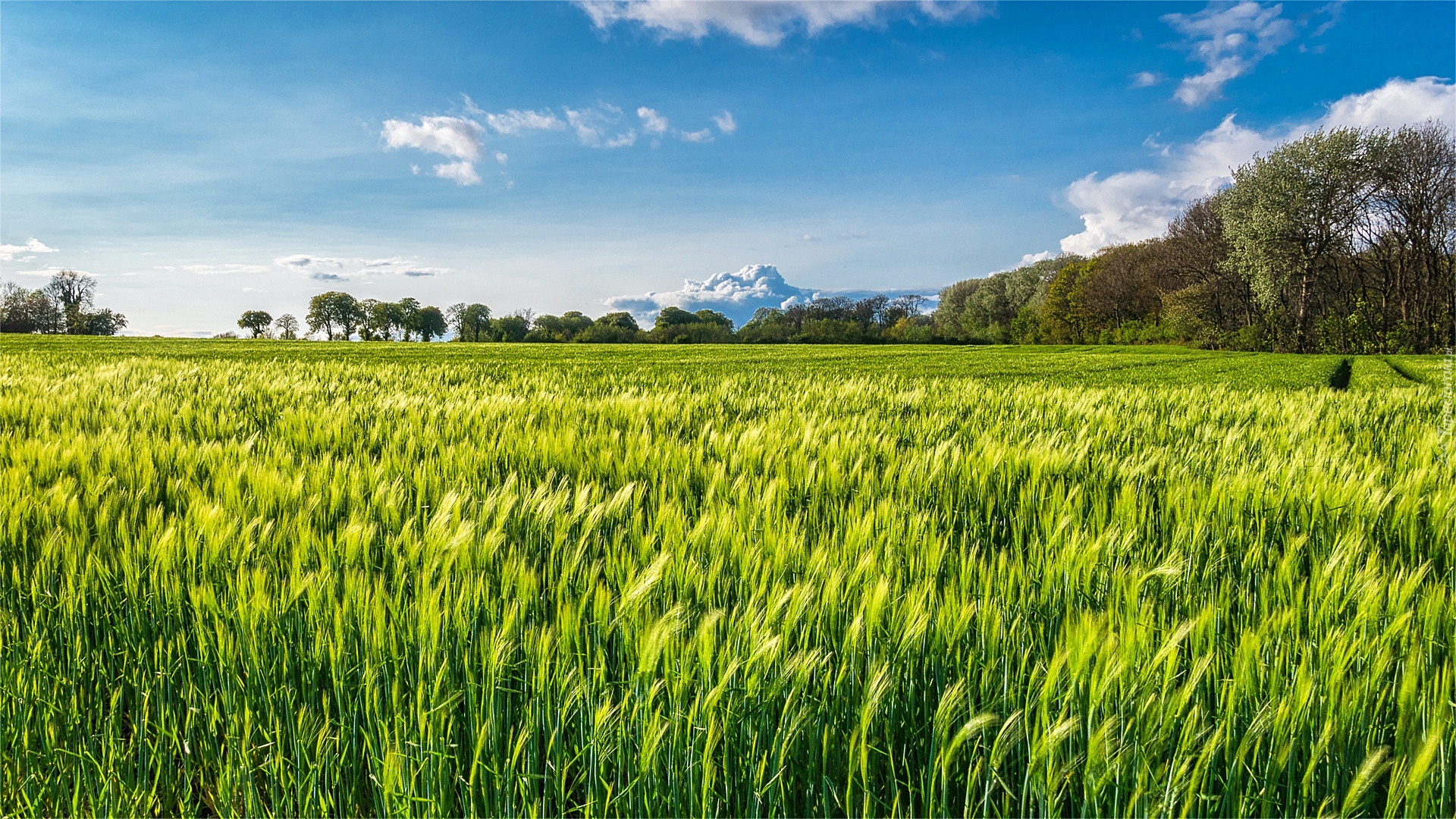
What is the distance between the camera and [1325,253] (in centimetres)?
3728

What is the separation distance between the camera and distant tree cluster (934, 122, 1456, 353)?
33.9m

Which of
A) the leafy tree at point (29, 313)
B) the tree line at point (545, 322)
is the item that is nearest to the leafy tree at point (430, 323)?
the tree line at point (545, 322)

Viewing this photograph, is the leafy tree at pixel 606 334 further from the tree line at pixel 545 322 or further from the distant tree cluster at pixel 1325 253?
the distant tree cluster at pixel 1325 253

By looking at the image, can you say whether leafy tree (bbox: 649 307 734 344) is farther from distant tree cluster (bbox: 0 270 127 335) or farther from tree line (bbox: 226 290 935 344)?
distant tree cluster (bbox: 0 270 127 335)

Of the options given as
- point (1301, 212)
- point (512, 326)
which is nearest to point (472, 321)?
point (512, 326)

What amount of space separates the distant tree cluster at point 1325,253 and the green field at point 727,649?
45.7m

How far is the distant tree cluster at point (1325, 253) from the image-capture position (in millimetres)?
33938

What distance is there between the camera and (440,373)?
8742 millimetres

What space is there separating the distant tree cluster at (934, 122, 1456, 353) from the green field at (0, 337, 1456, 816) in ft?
150

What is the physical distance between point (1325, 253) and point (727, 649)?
5048cm

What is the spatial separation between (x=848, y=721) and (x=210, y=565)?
1.45 metres

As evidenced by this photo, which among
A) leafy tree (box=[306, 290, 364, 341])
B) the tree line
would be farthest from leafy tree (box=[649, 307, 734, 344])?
leafy tree (box=[306, 290, 364, 341])

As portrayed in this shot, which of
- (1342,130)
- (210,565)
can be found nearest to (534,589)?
(210,565)

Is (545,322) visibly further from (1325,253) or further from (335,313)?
(1325,253)
